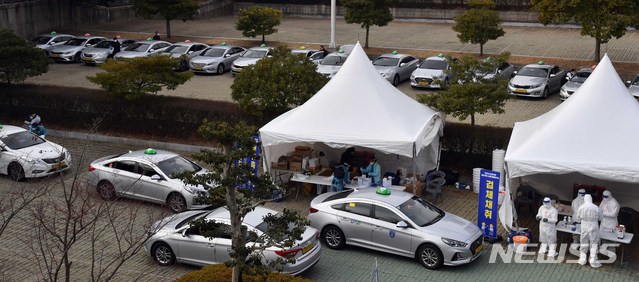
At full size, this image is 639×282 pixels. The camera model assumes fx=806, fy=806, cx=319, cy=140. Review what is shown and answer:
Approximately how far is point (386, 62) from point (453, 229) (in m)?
18.8

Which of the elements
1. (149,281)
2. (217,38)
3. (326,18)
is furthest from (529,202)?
(326,18)

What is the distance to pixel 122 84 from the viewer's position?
25250mm

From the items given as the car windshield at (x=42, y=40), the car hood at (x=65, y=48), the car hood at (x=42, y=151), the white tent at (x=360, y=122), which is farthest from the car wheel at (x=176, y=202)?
the car windshield at (x=42, y=40)

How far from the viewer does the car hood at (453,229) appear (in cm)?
1552

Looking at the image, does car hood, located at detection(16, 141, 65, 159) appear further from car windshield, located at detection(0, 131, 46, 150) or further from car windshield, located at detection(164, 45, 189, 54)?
car windshield, located at detection(164, 45, 189, 54)

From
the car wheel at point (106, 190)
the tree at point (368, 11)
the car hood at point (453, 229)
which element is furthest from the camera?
the tree at point (368, 11)

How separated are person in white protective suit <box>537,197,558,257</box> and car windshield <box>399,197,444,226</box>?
1.99 metres

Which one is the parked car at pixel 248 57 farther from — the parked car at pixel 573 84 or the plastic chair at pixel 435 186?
the plastic chair at pixel 435 186

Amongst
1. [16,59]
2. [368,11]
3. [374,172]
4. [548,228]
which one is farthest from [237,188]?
[368,11]

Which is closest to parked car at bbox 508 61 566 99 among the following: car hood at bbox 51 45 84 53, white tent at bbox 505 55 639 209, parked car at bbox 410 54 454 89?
parked car at bbox 410 54 454 89

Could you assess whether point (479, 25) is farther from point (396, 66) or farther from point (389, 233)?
point (389, 233)

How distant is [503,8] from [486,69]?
99.3ft

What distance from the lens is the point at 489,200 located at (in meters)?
17.0

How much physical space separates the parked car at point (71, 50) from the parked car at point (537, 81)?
20.9 m
